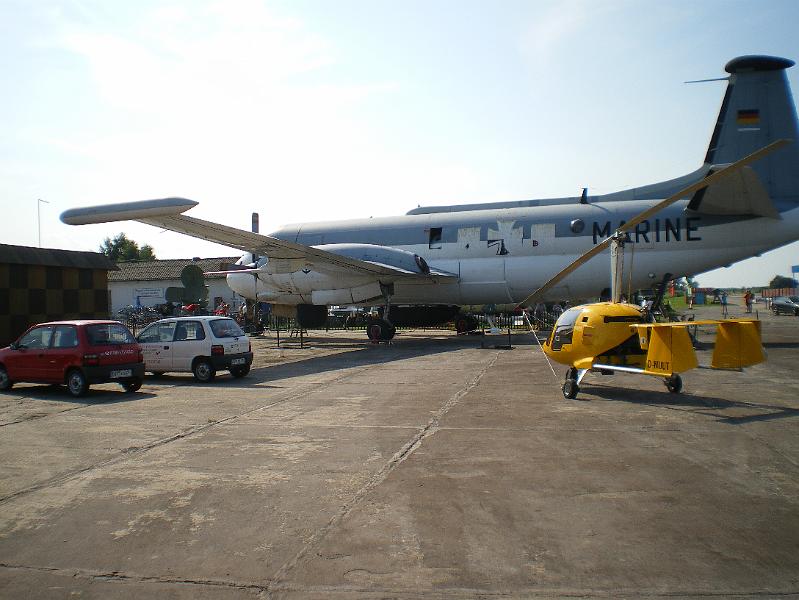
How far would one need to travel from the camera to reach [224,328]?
1460 centimetres

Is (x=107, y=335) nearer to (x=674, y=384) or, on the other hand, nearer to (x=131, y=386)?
(x=131, y=386)

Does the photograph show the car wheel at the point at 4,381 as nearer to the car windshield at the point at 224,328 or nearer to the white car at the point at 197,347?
the white car at the point at 197,347

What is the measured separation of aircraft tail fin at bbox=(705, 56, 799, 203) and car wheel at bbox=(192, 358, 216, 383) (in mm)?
17032

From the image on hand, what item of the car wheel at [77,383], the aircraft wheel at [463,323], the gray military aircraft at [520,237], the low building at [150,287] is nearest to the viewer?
the car wheel at [77,383]

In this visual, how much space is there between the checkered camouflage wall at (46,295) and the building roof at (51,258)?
0.50 ft

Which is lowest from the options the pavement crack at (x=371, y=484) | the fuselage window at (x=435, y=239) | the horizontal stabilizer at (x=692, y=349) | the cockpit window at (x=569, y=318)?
the pavement crack at (x=371, y=484)

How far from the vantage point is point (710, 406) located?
375 inches

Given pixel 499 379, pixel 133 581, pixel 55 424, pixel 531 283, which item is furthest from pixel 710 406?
pixel 531 283

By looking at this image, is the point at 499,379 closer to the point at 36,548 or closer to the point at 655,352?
the point at 655,352

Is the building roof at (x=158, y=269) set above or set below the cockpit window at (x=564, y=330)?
above

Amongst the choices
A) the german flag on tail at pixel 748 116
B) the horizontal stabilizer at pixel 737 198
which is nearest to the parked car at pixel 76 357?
the horizontal stabilizer at pixel 737 198

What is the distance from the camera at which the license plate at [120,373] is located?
12.3 meters

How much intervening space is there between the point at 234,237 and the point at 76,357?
706 cm

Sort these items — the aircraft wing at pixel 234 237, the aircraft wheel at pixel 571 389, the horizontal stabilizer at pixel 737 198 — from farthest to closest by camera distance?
1. the horizontal stabilizer at pixel 737 198
2. the aircraft wing at pixel 234 237
3. the aircraft wheel at pixel 571 389
